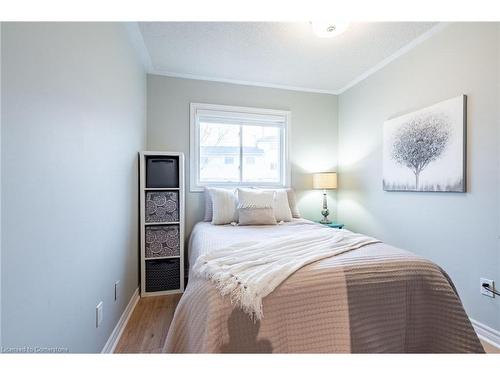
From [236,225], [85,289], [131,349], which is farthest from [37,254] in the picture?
[236,225]

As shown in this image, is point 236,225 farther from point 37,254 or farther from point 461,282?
point 461,282

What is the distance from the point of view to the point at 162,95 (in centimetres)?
269

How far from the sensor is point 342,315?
99 cm

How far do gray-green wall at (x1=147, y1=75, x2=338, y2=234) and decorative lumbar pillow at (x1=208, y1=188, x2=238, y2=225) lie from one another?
38cm

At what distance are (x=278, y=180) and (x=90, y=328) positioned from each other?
2.49 metres

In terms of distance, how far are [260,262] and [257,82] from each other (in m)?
2.55

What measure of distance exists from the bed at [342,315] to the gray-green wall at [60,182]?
517 millimetres

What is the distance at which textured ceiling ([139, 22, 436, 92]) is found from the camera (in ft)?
6.30

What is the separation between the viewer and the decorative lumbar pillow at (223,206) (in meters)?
2.41

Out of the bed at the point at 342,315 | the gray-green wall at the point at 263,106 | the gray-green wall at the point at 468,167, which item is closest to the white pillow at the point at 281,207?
the gray-green wall at the point at 263,106

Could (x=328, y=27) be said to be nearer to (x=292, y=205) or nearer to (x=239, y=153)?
(x=239, y=153)

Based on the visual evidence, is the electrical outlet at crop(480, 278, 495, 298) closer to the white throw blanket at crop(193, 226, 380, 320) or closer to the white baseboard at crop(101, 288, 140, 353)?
the white throw blanket at crop(193, 226, 380, 320)

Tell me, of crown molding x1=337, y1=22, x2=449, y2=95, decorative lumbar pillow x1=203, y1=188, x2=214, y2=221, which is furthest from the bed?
crown molding x1=337, y1=22, x2=449, y2=95

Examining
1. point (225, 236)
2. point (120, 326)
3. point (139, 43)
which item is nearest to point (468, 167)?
point (225, 236)
